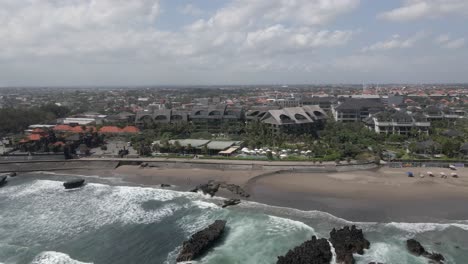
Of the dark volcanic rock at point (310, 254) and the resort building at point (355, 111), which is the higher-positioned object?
the resort building at point (355, 111)

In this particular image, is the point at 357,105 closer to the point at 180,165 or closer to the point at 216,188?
the point at 180,165

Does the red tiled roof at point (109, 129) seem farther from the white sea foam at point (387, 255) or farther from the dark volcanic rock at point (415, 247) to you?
the dark volcanic rock at point (415, 247)

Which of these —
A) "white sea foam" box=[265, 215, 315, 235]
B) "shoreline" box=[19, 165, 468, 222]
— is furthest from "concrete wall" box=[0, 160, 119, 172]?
"white sea foam" box=[265, 215, 315, 235]

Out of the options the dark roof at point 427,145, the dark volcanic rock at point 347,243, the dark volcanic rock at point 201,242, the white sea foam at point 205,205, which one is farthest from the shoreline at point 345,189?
the dark volcanic rock at point 201,242

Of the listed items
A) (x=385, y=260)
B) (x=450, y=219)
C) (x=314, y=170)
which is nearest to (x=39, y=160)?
(x=314, y=170)

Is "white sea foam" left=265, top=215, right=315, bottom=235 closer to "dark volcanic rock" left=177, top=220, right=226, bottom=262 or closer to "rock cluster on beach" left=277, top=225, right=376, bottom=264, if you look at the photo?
"rock cluster on beach" left=277, top=225, right=376, bottom=264

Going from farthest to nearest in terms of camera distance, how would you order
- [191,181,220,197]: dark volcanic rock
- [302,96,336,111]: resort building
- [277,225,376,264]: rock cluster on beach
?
1. [302,96,336,111]: resort building
2. [191,181,220,197]: dark volcanic rock
3. [277,225,376,264]: rock cluster on beach
